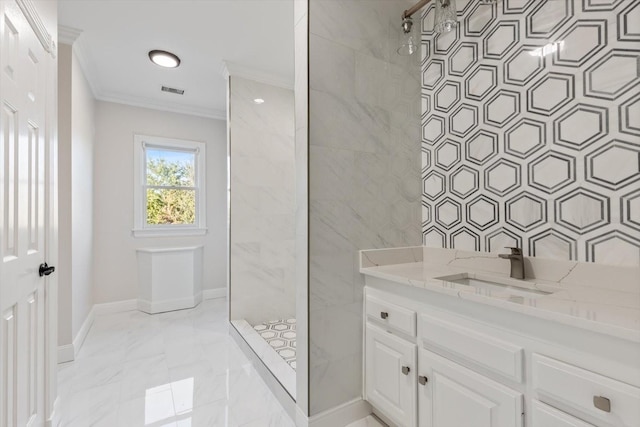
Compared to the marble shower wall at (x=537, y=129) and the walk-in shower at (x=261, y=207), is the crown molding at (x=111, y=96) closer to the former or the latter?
the walk-in shower at (x=261, y=207)

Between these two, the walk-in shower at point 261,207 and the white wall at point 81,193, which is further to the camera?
the walk-in shower at point 261,207

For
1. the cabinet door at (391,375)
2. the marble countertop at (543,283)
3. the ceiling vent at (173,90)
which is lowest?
the cabinet door at (391,375)

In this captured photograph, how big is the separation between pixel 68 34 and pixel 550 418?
12.3 ft

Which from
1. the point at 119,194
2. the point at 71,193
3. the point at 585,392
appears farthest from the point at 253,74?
the point at 585,392

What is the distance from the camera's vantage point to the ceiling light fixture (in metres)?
2.76

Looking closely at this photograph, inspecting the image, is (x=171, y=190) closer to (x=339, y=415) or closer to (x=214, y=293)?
(x=214, y=293)

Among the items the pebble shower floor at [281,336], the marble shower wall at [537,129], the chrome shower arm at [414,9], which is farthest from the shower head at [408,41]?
the pebble shower floor at [281,336]

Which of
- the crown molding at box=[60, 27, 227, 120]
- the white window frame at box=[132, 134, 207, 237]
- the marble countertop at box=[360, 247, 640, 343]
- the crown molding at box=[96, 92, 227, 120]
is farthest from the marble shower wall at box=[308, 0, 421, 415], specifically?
the white window frame at box=[132, 134, 207, 237]

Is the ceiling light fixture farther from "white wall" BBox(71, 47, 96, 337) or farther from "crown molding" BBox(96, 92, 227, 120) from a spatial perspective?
"crown molding" BBox(96, 92, 227, 120)

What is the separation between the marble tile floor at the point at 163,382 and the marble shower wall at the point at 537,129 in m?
1.63

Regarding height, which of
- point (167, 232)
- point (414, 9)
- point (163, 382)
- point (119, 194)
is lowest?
point (163, 382)

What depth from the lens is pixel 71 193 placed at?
2514mm

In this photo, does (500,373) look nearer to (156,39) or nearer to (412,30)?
(412,30)

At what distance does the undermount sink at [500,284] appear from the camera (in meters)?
1.32
